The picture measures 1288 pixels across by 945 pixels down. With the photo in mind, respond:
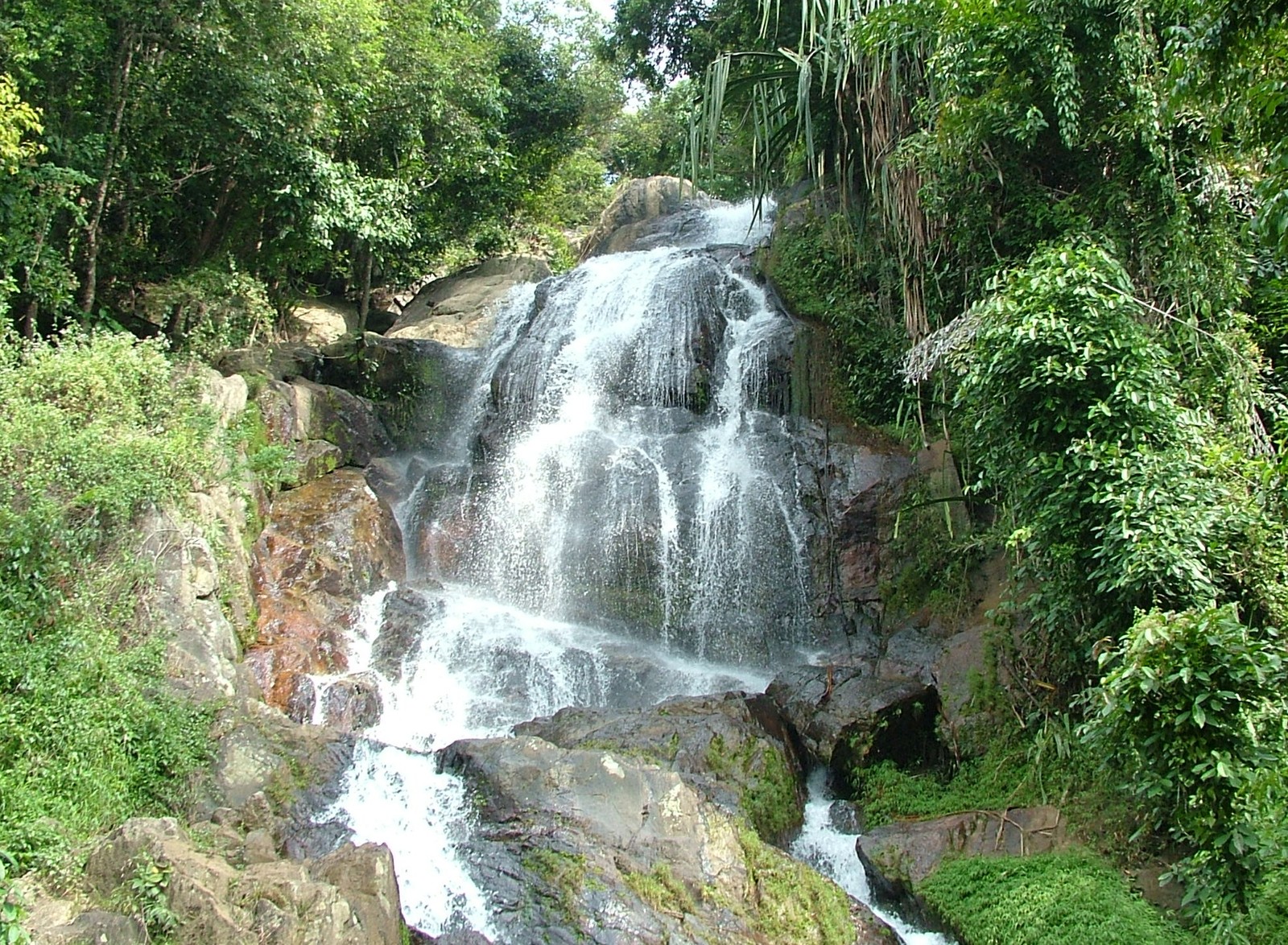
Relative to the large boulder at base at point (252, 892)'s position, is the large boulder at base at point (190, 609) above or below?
above

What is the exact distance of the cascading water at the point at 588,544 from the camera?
31.4ft

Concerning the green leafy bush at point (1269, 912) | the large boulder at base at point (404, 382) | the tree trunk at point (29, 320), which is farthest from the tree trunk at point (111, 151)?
the green leafy bush at point (1269, 912)

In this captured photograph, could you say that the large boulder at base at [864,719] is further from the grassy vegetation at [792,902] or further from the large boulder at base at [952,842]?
the grassy vegetation at [792,902]

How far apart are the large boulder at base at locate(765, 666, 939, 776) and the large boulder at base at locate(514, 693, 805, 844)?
0.34 metres

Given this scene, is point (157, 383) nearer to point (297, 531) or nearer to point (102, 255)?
point (297, 531)

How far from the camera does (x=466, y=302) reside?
19.5m

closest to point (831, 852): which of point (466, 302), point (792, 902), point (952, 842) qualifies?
point (952, 842)

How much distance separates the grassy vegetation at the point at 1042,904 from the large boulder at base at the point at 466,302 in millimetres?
13533

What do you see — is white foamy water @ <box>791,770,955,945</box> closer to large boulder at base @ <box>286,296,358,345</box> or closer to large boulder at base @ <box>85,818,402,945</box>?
large boulder at base @ <box>85,818,402,945</box>

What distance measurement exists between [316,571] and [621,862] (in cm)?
628

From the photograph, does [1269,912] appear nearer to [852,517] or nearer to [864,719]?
[864,719]

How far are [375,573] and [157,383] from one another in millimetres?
3504

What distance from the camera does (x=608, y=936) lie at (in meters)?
A: 5.99

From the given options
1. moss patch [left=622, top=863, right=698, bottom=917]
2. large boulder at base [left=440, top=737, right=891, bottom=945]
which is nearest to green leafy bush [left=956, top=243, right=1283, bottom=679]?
large boulder at base [left=440, top=737, right=891, bottom=945]
